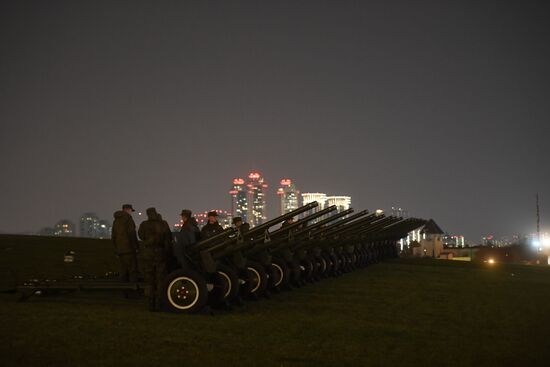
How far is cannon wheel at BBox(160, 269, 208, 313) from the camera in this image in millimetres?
12320

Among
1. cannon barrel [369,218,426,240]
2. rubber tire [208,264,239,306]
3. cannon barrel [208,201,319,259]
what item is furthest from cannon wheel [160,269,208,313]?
cannon barrel [369,218,426,240]

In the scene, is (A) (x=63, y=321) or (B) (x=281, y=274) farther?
(B) (x=281, y=274)

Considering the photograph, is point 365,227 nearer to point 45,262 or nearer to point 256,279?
point 45,262

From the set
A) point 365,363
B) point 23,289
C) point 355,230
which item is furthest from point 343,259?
point 365,363

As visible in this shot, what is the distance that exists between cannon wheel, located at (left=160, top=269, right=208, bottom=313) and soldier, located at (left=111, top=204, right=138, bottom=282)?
10.5 feet

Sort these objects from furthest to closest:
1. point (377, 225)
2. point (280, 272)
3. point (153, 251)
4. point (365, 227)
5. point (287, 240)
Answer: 1. point (377, 225)
2. point (365, 227)
3. point (287, 240)
4. point (280, 272)
5. point (153, 251)

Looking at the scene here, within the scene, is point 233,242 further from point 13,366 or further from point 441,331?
point 13,366

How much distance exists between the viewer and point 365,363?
27.7 ft

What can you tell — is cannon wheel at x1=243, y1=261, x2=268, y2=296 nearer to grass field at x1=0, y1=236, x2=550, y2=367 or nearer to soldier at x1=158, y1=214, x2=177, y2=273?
grass field at x1=0, y1=236, x2=550, y2=367

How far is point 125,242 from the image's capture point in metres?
15.6

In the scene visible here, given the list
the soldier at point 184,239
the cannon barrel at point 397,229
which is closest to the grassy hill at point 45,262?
the soldier at point 184,239

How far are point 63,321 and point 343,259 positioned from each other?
1411cm

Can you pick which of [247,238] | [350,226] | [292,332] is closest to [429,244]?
[350,226]

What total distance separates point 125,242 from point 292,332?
242 inches
